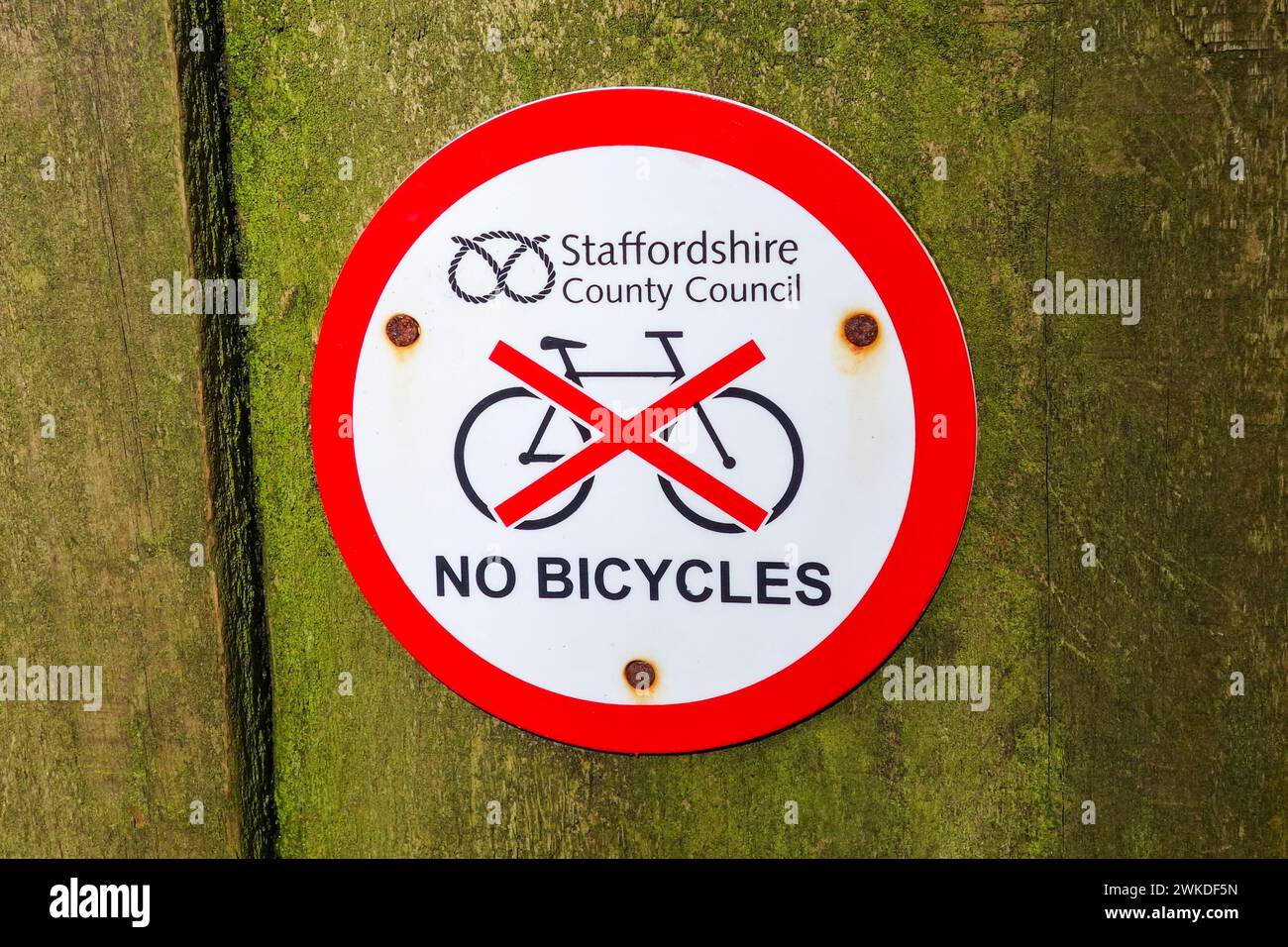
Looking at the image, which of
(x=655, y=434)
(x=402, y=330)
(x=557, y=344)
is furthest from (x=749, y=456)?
(x=402, y=330)

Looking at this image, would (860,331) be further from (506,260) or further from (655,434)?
(506,260)

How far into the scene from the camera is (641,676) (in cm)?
83

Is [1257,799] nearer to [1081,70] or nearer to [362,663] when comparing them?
[1081,70]

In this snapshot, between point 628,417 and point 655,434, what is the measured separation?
0.09ft

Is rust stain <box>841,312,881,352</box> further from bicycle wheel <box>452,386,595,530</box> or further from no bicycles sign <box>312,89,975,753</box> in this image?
bicycle wheel <box>452,386,595,530</box>

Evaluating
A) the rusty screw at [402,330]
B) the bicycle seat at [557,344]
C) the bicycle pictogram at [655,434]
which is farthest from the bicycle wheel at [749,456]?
the rusty screw at [402,330]

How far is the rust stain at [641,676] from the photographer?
2.70 ft

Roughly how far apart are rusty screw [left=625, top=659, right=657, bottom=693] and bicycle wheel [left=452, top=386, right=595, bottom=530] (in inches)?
5.9

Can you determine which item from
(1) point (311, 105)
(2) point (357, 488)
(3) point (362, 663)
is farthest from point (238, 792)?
(1) point (311, 105)

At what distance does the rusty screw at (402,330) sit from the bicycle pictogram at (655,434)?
78mm

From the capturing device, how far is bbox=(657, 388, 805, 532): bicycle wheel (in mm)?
789

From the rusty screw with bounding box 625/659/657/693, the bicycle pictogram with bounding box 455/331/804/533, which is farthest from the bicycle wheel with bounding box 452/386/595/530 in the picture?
the rusty screw with bounding box 625/659/657/693

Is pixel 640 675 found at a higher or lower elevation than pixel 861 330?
lower

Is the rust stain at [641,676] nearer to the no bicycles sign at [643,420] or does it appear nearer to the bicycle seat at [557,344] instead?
the no bicycles sign at [643,420]
